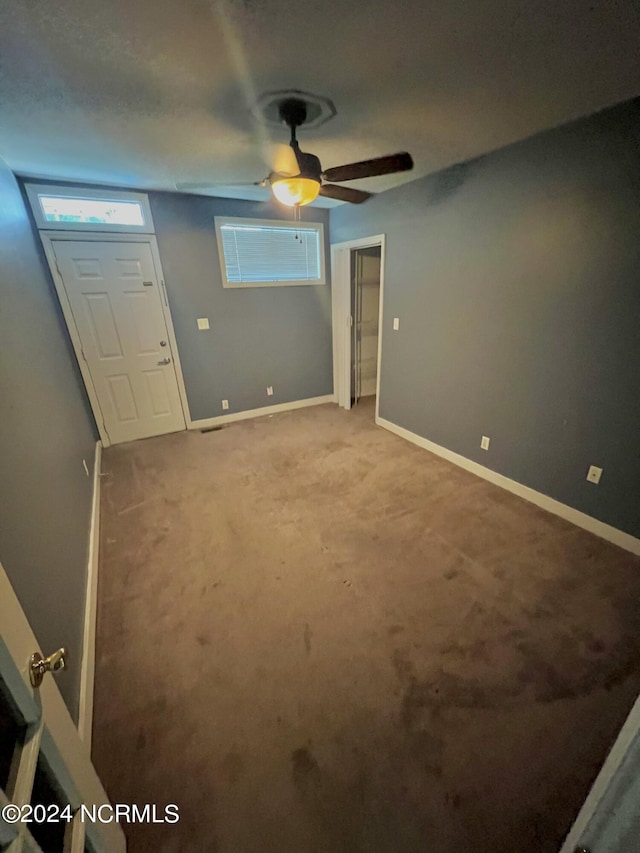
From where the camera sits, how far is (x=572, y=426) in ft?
7.43

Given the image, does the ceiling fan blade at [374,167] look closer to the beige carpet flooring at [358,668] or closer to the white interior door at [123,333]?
the beige carpet flooring at [358,668]

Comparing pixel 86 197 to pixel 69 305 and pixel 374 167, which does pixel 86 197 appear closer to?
pixel 69 305

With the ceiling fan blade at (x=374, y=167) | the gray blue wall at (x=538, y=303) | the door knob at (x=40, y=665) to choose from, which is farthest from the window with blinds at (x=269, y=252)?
the door knob at (x=40, y=665)

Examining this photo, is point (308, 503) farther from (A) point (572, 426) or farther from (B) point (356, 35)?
(B) point (356, 35)

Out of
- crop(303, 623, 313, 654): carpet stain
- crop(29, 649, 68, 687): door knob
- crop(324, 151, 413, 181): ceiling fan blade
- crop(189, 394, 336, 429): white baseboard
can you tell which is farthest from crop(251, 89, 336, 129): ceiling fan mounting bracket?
crop(189, 394, 336, 429): white baseboard

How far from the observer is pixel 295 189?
1876mm

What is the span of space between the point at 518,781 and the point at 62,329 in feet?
13.6

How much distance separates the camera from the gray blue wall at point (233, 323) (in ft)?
11.3

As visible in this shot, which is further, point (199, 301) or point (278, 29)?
point (199, 301)

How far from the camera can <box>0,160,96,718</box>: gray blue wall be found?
117 centimetres

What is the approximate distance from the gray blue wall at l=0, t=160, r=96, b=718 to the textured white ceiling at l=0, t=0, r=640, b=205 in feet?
2.49

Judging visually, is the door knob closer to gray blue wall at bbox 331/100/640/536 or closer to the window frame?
gray blue wall at bbox 331/100/640/536

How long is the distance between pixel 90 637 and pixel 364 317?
4.10m

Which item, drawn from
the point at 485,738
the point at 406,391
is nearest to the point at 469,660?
the point at 485,738
